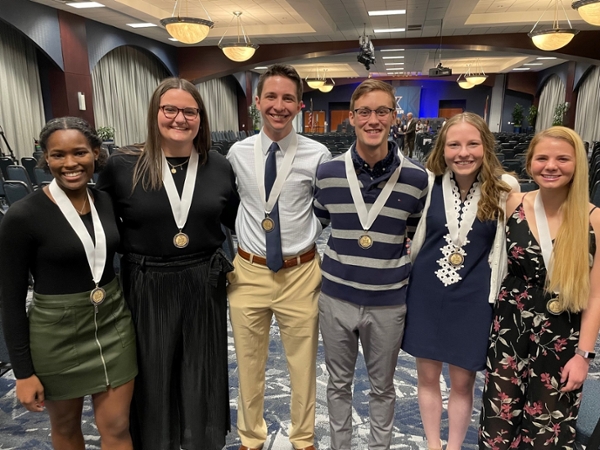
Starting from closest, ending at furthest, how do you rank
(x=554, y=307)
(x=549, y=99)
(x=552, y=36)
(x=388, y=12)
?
(x=554, y=307) → (x=552, y=36) → (x=388, y=12) → (x=549, y=99)

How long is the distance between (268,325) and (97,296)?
2.84ft

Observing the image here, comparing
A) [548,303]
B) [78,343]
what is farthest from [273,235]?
[548,303]

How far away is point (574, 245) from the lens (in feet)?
5.31

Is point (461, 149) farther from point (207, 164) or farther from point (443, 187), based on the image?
point (207, 164)

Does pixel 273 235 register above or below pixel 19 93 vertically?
below

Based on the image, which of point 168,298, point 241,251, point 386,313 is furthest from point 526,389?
point 168,298

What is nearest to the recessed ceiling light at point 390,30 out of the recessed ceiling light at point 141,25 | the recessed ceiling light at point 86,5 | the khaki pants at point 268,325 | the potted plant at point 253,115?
the recessed ceiling light at point 141,25

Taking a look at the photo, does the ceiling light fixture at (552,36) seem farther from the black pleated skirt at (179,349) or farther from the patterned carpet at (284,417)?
the black pleated skirt at (179,349)

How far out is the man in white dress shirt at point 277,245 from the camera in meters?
2.04

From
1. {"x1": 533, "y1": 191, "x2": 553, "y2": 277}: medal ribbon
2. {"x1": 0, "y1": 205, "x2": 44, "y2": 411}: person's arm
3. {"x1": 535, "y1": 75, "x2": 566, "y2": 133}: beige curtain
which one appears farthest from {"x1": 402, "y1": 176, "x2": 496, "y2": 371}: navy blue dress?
{"x1": 535, "y1": 75, "x2": 566, "y2": 133}: beige curtain

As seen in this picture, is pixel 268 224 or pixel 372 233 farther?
pixel 268 224

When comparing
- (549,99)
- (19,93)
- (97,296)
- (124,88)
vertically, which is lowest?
(97,296)

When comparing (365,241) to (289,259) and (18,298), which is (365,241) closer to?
(289,259)

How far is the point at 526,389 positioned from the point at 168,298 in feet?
4.96
